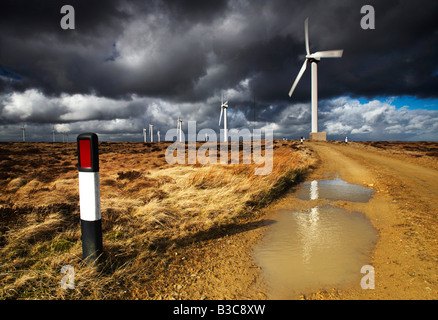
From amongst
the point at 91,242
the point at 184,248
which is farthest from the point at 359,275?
the point at 91,242

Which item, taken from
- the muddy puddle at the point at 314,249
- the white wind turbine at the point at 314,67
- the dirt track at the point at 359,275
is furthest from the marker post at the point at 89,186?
the white wind turbine at the point at 314,67

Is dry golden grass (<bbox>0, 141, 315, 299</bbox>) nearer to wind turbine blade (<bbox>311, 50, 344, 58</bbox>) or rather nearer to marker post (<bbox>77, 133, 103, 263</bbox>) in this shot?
marker post (<bbox>77, 133, 103, 263</bbox>)

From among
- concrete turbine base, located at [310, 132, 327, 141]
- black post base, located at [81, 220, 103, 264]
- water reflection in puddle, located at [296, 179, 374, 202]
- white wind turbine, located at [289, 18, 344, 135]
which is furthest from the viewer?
concrete turbine base, located at [310, 132, 327, 141]

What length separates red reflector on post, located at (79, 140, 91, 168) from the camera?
272 cm

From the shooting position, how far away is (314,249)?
3824 mm

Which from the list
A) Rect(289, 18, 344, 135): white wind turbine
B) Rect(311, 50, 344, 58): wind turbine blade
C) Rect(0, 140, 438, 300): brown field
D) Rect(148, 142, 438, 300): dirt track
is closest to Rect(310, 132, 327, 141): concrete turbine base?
Rect(289, 18, 344, 135): white wind turbine

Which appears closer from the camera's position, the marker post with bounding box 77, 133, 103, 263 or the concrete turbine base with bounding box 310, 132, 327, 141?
the marker post with bounding box 77, 133, 103, 263

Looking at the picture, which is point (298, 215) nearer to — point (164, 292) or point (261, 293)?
point (261, 293)

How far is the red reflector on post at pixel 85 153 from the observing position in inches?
107

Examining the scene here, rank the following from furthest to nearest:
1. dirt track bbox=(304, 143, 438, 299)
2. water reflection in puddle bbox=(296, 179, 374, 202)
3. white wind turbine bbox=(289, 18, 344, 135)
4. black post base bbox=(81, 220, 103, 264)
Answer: white wind turbine bbox=(289, 18, 344, 135), water reflection in puddle bbox=(296, 179, 374, 202), black post base bbox=(81, 220, 103, 264), dirt track bbox=(304, 143, 438, 299)

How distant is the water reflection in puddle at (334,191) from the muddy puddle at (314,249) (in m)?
1.28

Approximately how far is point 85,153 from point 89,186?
0.42 meters
